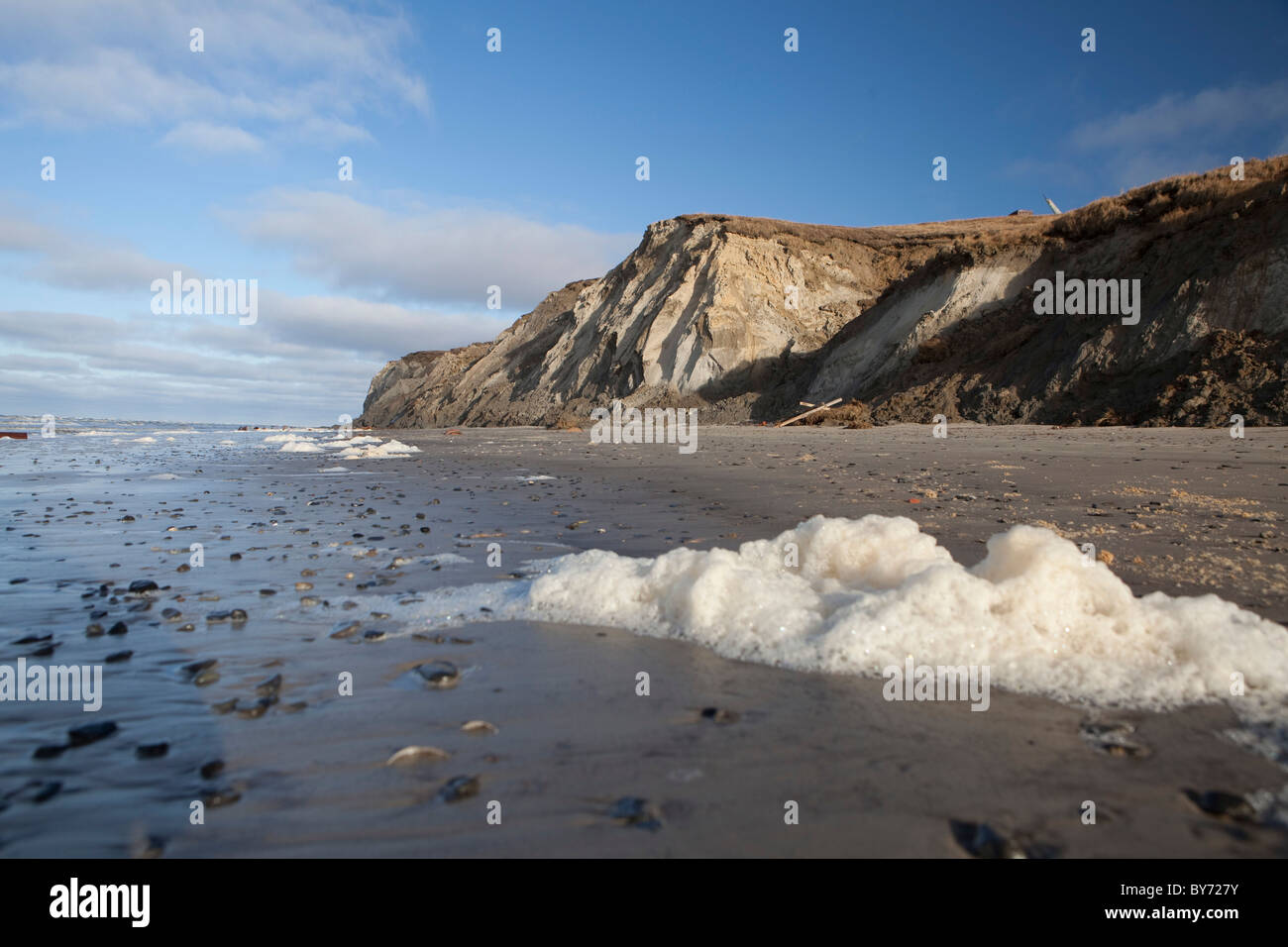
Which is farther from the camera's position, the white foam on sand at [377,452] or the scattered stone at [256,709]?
the white foam on sand at [377,452]

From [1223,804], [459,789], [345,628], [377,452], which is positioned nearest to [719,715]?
[459,789]

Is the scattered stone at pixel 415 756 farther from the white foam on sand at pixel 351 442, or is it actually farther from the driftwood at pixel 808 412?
the white foam on sand at pixel 351 442

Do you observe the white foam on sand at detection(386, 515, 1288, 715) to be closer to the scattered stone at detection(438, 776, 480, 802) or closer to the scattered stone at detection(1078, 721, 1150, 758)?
the scattered stone at detection(1078, 721, 1150, 758)

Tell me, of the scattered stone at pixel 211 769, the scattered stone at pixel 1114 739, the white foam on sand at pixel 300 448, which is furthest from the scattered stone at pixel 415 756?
the white foam on sand at pixel 300 448

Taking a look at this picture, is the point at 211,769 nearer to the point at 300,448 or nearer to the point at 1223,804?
the point at 1223,804

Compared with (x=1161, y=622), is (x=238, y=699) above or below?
below
